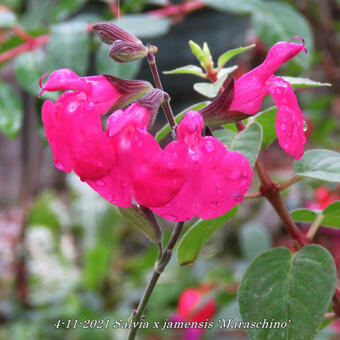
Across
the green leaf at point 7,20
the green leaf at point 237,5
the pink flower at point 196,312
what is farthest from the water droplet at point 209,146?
the pink flower at point 196,312

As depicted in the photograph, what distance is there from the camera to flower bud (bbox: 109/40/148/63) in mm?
379

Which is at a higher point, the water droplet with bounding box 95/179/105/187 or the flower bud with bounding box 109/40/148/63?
the flower bud with bounding box 109/40/148/63

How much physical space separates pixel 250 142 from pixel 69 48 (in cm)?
47

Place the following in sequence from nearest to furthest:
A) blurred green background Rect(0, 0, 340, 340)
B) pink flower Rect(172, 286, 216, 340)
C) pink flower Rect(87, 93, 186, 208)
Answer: pink flower Rect(87, 93, 186, 208), blurred green background Rect(0, 0, 340, 340), pink flower Rect(172, 286, 216, 340)

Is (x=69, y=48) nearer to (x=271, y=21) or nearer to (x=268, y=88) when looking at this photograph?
(x=271, y=21)

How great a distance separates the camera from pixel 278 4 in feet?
2.97

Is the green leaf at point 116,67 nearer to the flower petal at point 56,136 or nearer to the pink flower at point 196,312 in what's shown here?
the flower petal at point 56,136

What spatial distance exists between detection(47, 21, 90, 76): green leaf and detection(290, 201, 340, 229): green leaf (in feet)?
1.48

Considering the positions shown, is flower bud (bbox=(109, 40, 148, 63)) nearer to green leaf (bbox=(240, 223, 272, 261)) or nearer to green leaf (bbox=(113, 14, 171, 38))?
green leaf (bbox=(113, 14, 171, 38))

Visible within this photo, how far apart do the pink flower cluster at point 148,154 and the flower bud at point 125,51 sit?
0.08ft

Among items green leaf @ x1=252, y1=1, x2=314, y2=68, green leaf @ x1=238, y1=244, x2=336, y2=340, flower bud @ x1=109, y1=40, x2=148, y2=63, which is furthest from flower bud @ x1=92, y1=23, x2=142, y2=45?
green leaf @ x1=252, y1=1, x2=314, y2=68

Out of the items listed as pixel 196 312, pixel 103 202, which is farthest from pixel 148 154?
pixel 103 202

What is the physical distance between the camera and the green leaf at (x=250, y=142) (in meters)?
0.42

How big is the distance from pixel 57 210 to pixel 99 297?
665 millimetres
